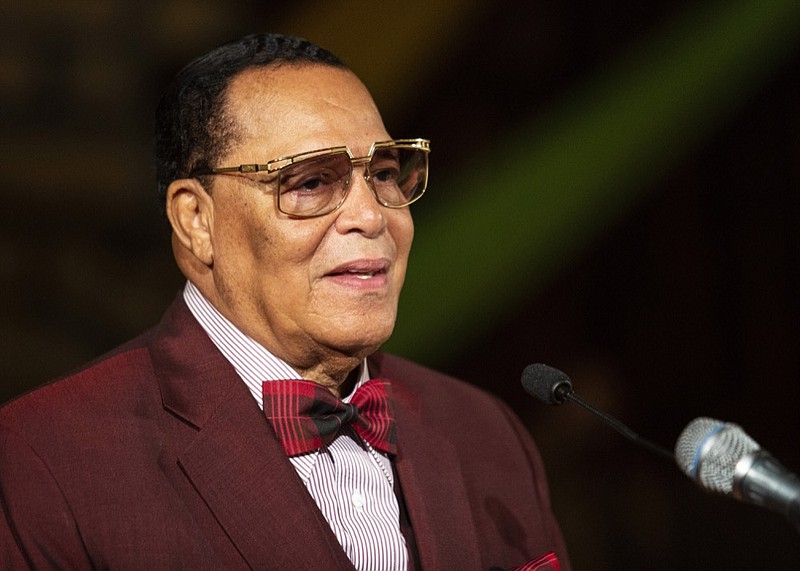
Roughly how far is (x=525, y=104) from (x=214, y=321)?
6.60ft

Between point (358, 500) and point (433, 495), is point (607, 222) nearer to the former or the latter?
point (433, 495)

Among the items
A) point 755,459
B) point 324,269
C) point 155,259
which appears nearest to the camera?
point 755,459

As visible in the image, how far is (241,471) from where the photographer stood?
1.52 metres

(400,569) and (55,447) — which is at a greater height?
(55,447)

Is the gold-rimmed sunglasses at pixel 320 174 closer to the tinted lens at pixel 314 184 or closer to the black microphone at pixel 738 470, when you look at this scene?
the tinted lens at pixel 314 184

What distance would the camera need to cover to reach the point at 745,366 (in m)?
3.50

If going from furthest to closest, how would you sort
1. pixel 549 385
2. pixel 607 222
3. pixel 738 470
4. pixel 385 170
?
1. pixel 607 222
2. pixel 385 170
3. pixel 549 385
4. pixel 738 470

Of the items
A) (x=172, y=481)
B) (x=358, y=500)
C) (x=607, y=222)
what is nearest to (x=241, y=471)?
(x=172, y=481)

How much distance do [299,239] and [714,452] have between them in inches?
27.9

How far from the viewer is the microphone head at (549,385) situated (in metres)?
1.45

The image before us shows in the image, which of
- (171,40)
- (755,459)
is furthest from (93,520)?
(171,40)

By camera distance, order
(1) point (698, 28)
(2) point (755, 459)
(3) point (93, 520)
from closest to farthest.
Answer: (2) point (755, 459) < (3) point (93, 520) < (1) point (698, 28)

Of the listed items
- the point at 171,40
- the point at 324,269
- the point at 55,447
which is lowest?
the point at 55,447

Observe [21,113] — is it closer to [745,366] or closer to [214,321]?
[214,321]
